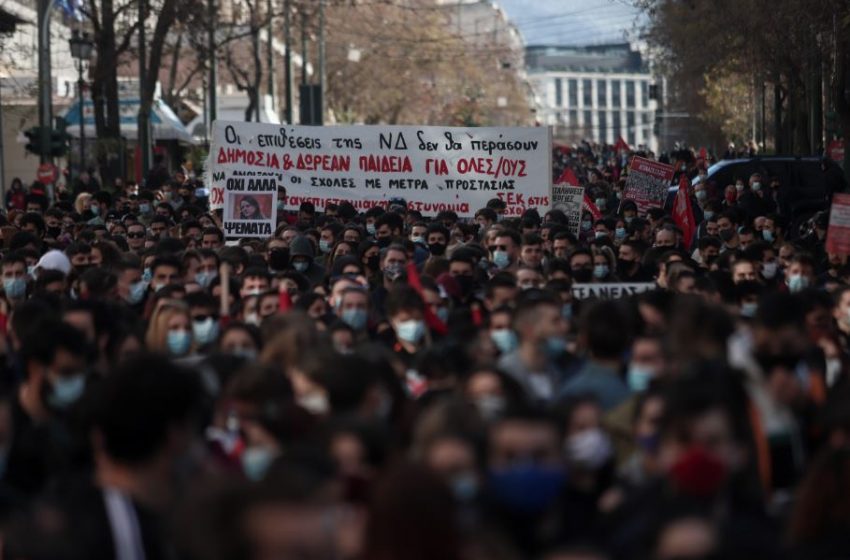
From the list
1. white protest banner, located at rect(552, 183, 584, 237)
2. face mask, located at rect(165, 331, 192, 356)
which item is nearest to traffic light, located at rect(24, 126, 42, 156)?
white protest banner, located at rect(552, 183, 584, 237)

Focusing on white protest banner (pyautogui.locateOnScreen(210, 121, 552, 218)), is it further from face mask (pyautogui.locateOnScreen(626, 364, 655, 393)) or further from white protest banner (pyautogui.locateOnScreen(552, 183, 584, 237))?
face mask (pyautogui.locateOnScreen(626, 364, 655, 393))

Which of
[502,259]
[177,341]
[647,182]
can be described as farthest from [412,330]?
[647,182]

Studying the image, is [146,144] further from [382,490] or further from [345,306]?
[382,490]

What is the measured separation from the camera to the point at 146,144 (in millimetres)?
41188

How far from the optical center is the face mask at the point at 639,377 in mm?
7840

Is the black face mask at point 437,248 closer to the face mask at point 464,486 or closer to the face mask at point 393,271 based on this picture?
the face mask at point 393,271

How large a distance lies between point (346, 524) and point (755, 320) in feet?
9.75

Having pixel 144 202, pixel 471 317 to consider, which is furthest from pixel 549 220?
pixel 471 317

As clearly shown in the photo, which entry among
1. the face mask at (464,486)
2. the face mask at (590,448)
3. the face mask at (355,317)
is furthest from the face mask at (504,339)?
the face mask at (464,486)

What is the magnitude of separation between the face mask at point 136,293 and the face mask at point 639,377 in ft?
18.8

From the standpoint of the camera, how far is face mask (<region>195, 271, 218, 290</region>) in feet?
46.5

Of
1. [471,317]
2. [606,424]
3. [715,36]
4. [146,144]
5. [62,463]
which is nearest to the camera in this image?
[62,463]

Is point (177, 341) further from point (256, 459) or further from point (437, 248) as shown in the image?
point (437, 248)

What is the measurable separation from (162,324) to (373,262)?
535 centimetres
